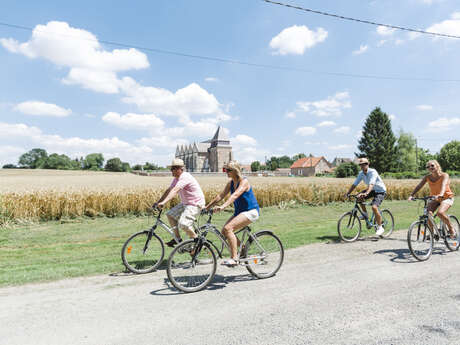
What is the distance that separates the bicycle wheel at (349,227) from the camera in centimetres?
847

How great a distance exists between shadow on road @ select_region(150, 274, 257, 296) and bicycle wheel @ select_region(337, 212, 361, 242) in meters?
4.05

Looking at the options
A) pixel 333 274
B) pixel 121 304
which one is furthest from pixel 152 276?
pixel 333 274

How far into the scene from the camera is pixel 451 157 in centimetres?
7906

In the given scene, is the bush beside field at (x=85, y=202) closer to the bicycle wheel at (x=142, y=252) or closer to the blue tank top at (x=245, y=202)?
the bicycle wheel at (x=142, y=252)

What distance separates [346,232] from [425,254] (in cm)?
228

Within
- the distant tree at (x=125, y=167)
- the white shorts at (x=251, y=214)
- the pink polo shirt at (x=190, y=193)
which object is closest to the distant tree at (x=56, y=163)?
the distant tree at (x=125, y=167)

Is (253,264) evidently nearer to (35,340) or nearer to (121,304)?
(121,304)

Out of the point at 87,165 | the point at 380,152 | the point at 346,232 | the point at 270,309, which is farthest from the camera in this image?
the point at 87,165

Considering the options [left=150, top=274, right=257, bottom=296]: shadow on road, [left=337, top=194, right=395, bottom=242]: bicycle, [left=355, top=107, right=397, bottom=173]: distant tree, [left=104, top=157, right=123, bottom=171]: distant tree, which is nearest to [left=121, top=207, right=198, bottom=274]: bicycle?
[left=150, top=274, right=257, bottom=296]: shadow on road

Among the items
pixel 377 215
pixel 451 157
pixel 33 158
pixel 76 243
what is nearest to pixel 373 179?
pixel 377 215

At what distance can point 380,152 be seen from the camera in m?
61.3

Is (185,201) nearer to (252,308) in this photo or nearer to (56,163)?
(252,308)

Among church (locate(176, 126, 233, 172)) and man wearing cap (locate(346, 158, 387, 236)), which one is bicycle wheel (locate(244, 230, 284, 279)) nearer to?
man wearing cap (locate(346, 158, 387, 236))

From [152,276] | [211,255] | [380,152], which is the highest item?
[380,152]
